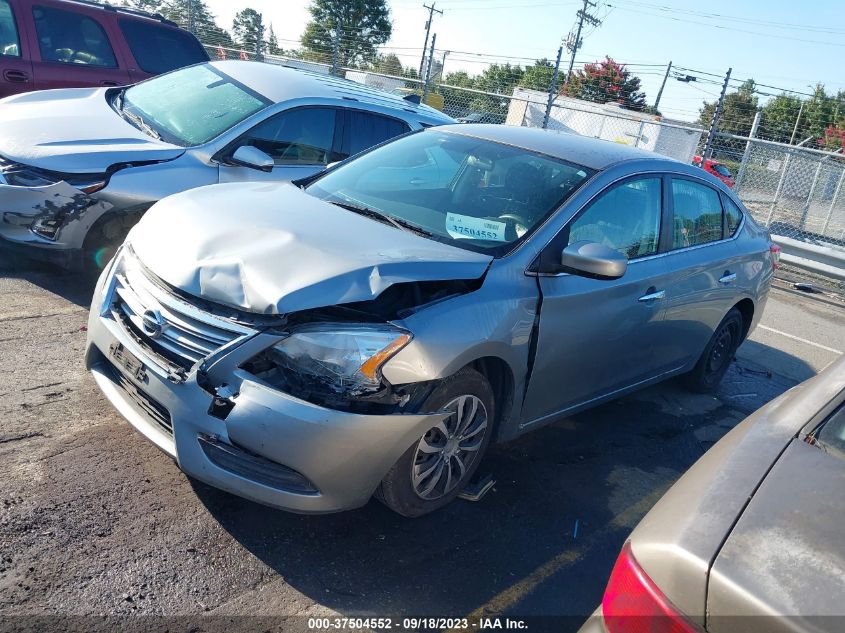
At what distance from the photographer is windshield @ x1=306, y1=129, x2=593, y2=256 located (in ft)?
11.9

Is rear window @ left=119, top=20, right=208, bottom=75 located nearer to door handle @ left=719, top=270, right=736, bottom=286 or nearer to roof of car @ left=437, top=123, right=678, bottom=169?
roof of car @ left=437, top=123, right=678, bottom=169

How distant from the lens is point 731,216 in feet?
17.5

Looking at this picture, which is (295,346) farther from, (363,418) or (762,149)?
(762,149)

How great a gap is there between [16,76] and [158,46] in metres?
1.66

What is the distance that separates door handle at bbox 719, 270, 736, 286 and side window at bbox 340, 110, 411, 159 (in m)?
3.02

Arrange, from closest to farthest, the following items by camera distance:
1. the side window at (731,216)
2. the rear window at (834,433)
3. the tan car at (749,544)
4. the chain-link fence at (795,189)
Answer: the tan car at (749,544), the rear window at (834,433), the side window at (731,216), the chain-link fence at (795,189)

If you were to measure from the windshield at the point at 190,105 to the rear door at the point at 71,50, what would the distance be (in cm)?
183

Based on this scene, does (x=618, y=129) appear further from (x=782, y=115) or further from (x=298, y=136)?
(x=298, y=136)

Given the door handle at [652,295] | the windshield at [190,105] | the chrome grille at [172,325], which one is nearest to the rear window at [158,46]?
the windshield at [190,105]

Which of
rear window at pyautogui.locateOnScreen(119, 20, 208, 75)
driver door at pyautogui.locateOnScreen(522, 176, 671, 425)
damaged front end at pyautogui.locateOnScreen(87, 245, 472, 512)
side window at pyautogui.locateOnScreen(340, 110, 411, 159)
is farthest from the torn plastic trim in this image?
rear window at pyautogui.locateOnScreen(119, 20, 208, 75)

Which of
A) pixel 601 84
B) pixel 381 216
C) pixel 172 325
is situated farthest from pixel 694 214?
pixel 601 84

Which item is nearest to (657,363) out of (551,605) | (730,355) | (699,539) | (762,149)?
(730,355)

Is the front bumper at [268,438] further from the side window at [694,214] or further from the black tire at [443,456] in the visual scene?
the side window at [694,214]

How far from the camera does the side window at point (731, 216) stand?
17.1ft
